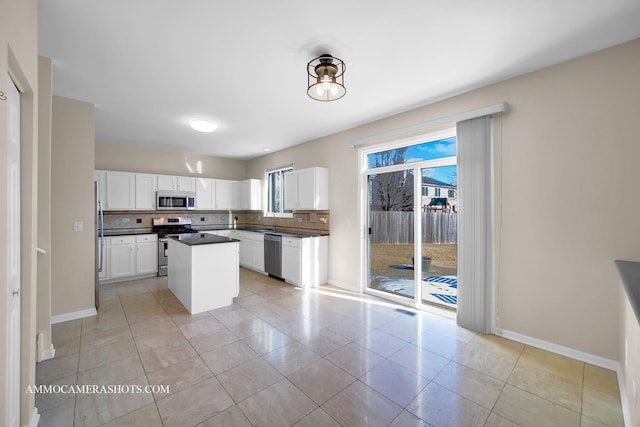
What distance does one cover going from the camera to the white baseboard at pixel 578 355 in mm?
1958

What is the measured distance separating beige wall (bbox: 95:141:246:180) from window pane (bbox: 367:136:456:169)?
437cm

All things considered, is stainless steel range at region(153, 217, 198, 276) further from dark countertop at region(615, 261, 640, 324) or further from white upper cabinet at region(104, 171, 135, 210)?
dark countertop at region(615, 261, 640, 324)

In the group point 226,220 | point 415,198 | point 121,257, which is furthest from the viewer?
point 226,220

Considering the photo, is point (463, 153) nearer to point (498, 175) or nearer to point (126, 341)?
point (498, 175)

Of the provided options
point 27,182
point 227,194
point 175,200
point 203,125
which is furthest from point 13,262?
point 227,194

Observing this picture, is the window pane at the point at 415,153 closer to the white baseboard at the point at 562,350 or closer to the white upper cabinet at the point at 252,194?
the white baseboard at the point at 562,350

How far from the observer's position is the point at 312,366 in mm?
2400

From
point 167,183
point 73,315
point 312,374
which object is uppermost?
A: point 167,183

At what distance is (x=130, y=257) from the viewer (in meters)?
5.22

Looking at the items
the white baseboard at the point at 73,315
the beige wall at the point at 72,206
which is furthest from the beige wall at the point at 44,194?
the white baseboard at the point at 73,315

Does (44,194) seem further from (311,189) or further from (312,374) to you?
(311,189)

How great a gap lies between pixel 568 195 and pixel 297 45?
284cm

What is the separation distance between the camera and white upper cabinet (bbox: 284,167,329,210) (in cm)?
495

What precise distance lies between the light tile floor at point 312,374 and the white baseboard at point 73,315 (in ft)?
0.36
